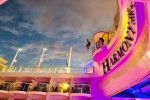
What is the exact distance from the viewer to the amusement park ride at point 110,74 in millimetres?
8523

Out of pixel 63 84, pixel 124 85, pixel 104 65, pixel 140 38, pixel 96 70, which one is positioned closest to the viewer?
pixel 140 38

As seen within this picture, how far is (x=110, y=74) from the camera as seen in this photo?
40.6 feet

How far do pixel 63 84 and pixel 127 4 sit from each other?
10702 mm

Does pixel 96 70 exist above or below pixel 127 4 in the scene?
below

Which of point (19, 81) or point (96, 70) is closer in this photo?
point (96, 70)

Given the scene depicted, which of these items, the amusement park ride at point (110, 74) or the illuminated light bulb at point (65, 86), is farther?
the illuminated light bulb at point (65, 86)

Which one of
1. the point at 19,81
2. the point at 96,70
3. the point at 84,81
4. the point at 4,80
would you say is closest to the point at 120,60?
the point at 96,70

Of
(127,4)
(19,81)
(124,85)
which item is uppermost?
(127,4)

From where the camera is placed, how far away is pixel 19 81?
60.2 feet

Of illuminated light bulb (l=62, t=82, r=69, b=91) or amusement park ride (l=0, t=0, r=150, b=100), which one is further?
illuminated light bulb (l=62, t=82, r=69, b=91)

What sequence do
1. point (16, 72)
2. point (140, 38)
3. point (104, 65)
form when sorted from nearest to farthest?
point (140, 38) < point (104, 65) < point (16, 72)

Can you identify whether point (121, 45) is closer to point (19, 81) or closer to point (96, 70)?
point (96, 70)

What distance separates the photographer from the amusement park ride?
8523 mm

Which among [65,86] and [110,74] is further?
[65,86]
